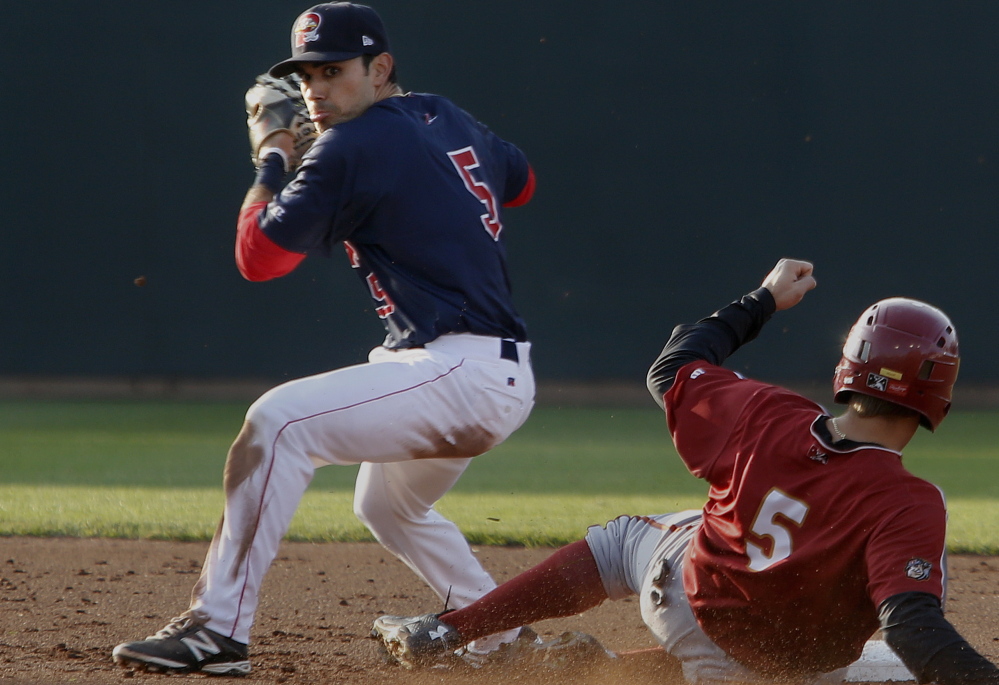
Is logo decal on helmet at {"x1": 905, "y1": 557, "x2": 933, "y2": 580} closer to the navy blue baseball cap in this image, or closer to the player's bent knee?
the player's bent knee

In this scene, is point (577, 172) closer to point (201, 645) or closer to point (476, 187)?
point (476, 187)

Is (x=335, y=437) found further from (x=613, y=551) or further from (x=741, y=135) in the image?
(x=741, y=135)

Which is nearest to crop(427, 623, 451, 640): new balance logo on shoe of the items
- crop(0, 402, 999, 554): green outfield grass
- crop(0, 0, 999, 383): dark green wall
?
crop(0, 402, 999, 554): green outfield grass

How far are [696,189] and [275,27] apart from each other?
3877mm

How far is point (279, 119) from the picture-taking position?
9.06 feet

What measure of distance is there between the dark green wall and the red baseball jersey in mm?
7026

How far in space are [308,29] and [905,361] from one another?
Answer: 1551 millimetres

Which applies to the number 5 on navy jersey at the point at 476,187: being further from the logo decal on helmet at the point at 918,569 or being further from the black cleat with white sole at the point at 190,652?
the logo decal on helmet at the point at 918,569

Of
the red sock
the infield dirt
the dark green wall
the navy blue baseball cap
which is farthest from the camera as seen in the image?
the dark green wall

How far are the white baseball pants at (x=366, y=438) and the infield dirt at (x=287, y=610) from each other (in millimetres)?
256

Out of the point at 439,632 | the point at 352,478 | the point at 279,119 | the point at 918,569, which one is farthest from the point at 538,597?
the point at 352,478

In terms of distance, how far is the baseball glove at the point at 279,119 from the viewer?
2.76 metres

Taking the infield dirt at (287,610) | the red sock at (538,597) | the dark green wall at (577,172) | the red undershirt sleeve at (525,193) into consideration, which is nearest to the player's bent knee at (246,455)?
the infield dirt at (287,610)

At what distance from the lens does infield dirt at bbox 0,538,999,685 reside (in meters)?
2.45
